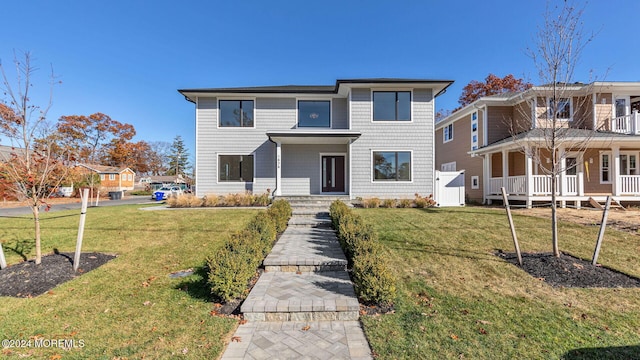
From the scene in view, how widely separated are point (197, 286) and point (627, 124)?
19104 mm

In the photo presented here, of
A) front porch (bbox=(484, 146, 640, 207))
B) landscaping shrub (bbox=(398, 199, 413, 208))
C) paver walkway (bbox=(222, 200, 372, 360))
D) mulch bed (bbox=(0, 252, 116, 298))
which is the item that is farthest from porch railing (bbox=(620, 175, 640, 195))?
mulch bed (bbox=(0, 252, 116, 298))

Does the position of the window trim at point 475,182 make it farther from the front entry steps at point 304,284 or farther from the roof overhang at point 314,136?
the front entry steps at point 304,284

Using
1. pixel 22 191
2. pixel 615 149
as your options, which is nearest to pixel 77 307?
pixel 22 191

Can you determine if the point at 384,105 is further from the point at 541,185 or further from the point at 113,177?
the point at 113,177

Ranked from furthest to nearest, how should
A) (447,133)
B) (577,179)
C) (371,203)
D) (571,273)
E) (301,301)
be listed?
(447,133) → (577,179) → (371,203) → (571,273) → (301,301)

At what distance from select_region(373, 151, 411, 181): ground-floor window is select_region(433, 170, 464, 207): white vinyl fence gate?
149 cm

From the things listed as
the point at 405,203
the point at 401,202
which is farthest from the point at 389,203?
the point at 405,203

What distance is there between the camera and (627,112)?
1353 cm

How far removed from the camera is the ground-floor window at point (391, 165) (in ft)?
44.5

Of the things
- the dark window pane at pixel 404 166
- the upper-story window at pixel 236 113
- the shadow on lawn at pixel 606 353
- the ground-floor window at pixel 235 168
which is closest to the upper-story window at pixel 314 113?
the upper-story window at pixel 236 113

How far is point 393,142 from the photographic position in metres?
13.6

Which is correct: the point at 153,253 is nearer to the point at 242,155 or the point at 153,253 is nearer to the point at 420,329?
the point at 420,329

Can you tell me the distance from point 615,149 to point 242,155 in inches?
687

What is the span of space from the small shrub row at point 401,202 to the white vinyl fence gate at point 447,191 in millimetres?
513
